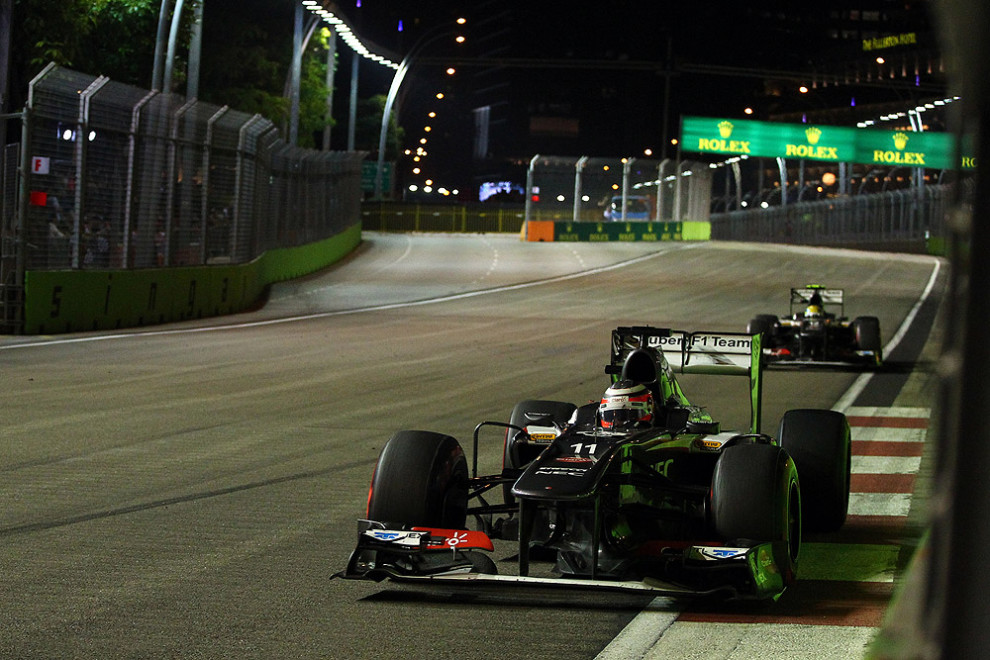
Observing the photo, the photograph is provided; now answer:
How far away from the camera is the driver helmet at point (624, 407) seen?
21.7 feet

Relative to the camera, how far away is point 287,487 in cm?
847

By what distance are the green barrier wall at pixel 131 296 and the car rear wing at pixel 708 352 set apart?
44.4 ft

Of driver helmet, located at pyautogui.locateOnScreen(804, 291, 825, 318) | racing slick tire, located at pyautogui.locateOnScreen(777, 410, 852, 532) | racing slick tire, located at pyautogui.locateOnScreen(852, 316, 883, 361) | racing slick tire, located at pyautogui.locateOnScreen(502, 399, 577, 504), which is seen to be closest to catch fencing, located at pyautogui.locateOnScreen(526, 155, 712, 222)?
driver helmet, located at pyautogui.locateOnScreen(804, 291, 825, 318)

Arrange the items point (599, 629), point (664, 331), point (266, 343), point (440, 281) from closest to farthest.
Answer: point (599, 629), point (664, 331), point (266, 343), point (440, 281)

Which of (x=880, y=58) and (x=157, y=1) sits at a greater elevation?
(x=880, y=58)

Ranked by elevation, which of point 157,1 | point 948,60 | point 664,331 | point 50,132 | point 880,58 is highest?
point 880,58

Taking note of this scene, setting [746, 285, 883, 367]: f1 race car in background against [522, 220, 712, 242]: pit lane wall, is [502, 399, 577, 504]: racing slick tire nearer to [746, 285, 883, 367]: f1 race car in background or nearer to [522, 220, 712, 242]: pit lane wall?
[746, 285, 883, 367]: f1 race car in background

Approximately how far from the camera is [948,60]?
1163 millimetres

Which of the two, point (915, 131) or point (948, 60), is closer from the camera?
point (948, 60)

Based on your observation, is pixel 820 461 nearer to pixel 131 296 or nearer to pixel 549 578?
pixel 549 578

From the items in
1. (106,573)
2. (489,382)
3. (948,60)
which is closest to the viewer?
(948,60)

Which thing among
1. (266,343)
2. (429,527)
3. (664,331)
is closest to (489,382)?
(266,343)

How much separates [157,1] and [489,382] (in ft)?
57.9

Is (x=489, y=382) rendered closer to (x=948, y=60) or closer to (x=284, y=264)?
(x=948, y=60)
